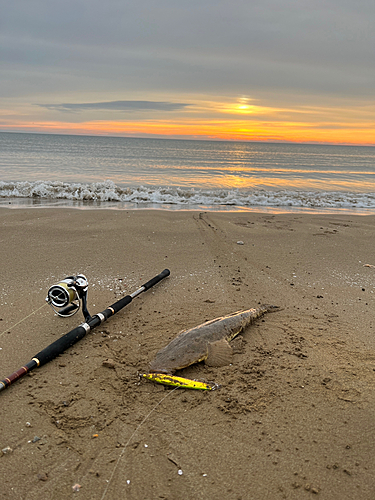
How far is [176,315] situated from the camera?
4.93 meters

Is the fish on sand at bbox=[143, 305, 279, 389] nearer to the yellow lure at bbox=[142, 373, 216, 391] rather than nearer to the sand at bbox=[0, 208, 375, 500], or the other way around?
the yellow lure at bbox=[142, 373, 216, 391]

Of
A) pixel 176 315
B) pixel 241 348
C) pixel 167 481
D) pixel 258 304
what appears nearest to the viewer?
pixel 167 481

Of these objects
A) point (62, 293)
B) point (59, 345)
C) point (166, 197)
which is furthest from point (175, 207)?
point (59, 345)

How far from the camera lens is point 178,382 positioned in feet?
11.3

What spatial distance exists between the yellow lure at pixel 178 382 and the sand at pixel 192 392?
70 mm

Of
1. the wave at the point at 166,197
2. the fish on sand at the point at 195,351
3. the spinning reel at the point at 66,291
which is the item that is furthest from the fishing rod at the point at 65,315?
the wave at the point at 166,197

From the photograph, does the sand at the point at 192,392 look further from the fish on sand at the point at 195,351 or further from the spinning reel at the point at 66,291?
the spinning reel at the point at 66,291

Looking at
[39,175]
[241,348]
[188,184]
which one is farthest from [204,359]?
[39,175]

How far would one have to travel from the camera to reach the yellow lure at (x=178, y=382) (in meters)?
3.42

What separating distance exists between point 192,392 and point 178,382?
164mm

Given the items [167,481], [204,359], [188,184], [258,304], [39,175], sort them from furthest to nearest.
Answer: [39,175] → [188,184] → [258,304] → [204,359] → [167,481]

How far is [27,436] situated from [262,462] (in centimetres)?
189

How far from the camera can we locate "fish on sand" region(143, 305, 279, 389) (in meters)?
3.60

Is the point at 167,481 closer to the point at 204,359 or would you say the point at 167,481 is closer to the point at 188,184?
the point at 204,359
